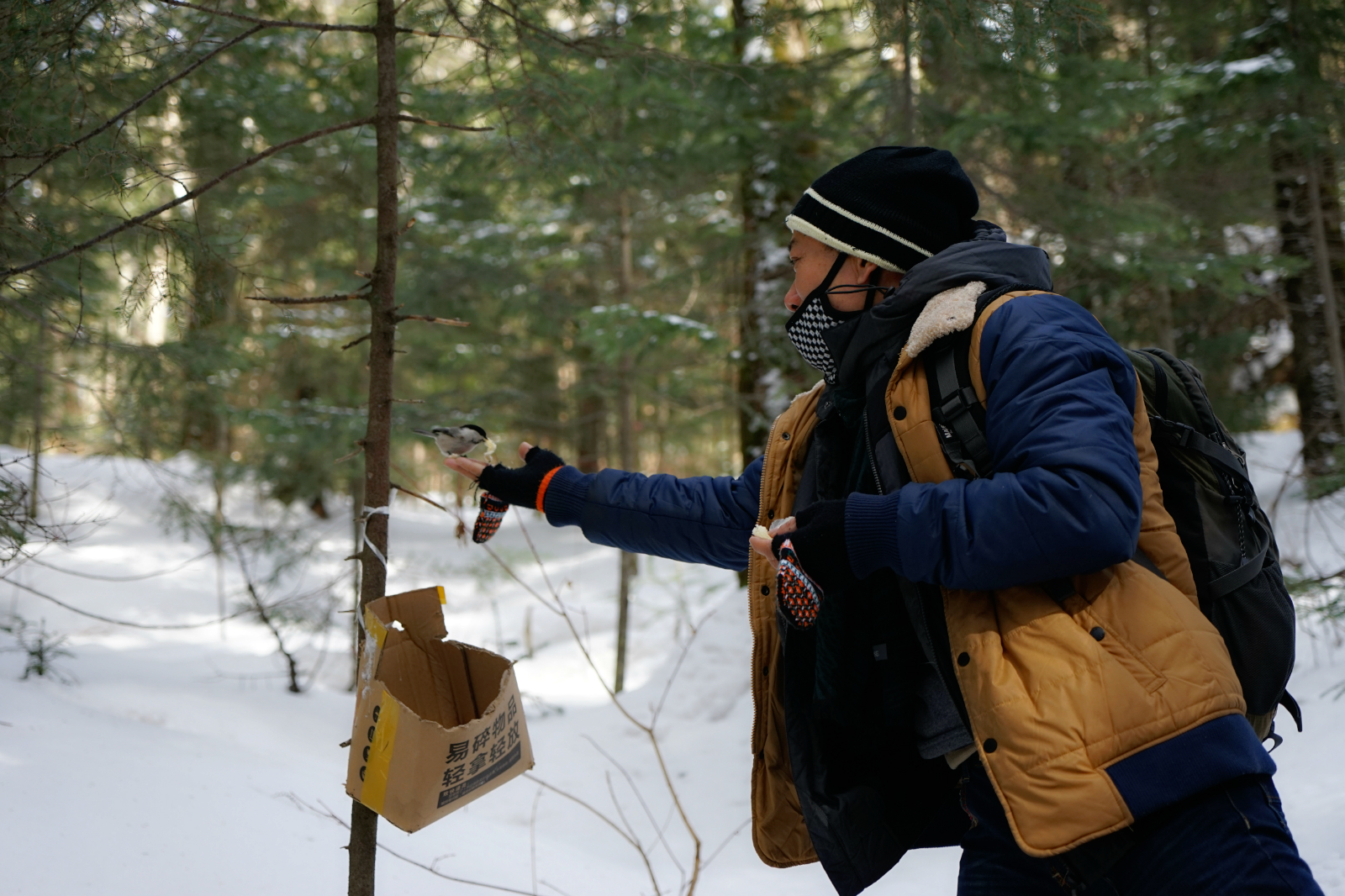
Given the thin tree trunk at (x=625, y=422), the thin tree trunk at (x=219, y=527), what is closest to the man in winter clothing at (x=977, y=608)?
the thin tree trunk at (x=219, y=527)

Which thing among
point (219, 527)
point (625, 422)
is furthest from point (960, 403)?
point (625, 422)

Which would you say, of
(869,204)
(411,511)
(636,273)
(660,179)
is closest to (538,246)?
(636,273)

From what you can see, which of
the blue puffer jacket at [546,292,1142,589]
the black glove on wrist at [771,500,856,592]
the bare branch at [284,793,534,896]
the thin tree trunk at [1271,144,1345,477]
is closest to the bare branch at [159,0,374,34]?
the black glove on wrist at [771,500,856,592]

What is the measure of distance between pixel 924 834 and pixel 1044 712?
731 mm

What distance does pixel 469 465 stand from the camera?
2434 mm

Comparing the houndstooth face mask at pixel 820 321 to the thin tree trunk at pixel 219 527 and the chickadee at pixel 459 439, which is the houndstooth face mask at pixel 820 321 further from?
the thin tree trunk at pixel 219 527

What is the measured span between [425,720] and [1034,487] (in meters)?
1.38

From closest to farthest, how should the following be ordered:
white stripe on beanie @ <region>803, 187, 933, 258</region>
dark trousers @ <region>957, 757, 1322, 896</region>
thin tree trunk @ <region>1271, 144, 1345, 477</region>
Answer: dark trousers @ <region>957, 757, 1322, 896</region>
white stripe on beanie @ <region>803, 187, 933, 258</region>
thin tree trunk @ <region>1271, 144, 1345, 477</region>

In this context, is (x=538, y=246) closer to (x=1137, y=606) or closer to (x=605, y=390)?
(x=605, y=390)

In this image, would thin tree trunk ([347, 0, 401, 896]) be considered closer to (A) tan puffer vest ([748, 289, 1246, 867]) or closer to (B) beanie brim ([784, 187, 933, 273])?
(B) beanie brim ([784, 187, 933, 273])

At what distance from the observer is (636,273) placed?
1186 cm

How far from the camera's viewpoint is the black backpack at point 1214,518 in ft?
5.21

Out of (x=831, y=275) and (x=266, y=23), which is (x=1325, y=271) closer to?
(x=831, y=275)

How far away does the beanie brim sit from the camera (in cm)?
192
